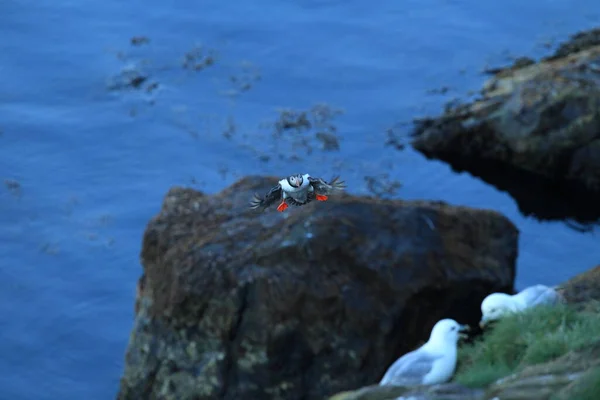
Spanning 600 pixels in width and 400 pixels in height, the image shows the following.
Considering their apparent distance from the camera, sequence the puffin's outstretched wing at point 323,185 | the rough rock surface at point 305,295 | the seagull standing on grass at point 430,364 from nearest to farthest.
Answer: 1. the puffin's outstretched wing at point 323,185
2. the seagull standing on grass at point 430,364
3. the rough rock surface at point 305,295

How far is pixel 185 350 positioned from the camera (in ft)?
40.9

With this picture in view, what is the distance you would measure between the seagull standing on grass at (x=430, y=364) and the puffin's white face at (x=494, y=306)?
726 mm

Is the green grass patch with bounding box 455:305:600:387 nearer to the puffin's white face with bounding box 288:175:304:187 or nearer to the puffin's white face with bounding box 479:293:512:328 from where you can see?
the puffin's white face with bounding box 479:293:512:328

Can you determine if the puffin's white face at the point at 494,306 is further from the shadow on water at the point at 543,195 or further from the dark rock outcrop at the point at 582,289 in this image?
the shadow on water at the point at 543,195

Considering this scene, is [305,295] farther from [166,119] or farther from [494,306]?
[166,119]

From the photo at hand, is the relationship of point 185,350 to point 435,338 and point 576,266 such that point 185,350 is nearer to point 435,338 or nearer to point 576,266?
point 435,338

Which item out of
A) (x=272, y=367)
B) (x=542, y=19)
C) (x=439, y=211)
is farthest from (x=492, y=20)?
(x=272, y=367)

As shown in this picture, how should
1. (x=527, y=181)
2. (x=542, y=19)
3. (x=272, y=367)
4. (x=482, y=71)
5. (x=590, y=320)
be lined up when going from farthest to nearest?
(x=542, y=19) → (x=482, y=71) → (x=527, y=181) → (x=272, y=367) → (x=590, y=320)

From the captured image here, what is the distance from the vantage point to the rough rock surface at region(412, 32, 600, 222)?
1795 centimetres

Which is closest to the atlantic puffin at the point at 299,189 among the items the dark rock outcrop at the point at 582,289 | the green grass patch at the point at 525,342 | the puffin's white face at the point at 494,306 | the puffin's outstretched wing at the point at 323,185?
the puffin's outstretched wing at the point at 323,185

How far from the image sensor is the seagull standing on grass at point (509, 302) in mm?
11852

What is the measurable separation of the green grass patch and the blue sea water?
546cm

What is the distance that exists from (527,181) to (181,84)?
660cm

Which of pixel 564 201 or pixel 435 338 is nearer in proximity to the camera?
pixel 435 338
